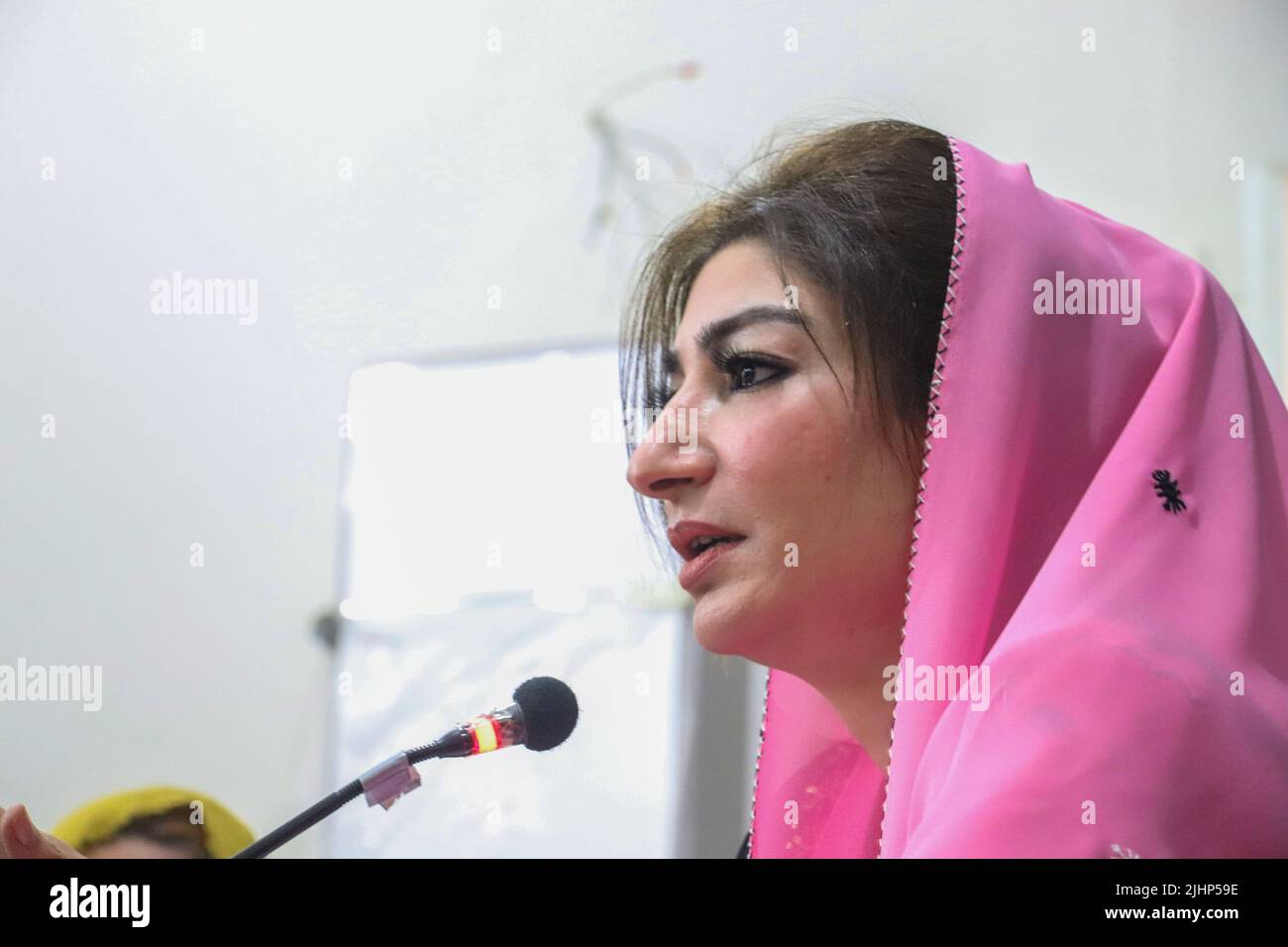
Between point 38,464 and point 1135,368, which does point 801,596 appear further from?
point 38,464

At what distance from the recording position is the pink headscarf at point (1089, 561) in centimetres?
119

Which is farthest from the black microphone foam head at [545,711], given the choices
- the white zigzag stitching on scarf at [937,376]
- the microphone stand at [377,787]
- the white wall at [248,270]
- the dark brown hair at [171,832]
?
the white wall at [248,270]

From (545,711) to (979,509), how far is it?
495 millimetres

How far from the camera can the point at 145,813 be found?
226cm

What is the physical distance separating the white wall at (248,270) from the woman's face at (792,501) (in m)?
0.89

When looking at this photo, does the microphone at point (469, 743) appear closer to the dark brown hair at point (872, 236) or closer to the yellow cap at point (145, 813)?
the dark brown hair at point (872, 236)

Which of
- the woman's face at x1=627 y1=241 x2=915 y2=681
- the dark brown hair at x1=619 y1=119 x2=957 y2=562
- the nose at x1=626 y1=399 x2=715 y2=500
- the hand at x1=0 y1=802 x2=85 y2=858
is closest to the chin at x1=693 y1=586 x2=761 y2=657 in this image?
the woman's face at x1=627 y1=241 x2=915 y2=681

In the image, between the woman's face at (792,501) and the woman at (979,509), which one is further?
the woman's face at (792,501)

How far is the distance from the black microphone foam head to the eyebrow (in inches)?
15.5

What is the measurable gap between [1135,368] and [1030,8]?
3.25ft

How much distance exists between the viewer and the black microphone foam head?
1.52 metres

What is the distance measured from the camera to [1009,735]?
120 cm

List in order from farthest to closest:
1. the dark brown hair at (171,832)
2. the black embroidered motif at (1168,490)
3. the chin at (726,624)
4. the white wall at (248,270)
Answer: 1. the white wall at (248,270)
2. the dark brown hair at (171,832)
3. the chin at (726,624)
4. the black embroidered motif at (1168,490)

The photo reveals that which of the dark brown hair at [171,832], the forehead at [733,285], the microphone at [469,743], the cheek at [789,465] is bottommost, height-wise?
the dark brown hair at [171,832]
